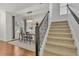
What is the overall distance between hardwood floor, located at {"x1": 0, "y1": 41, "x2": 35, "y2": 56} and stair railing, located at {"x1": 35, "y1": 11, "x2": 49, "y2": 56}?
6.1 inches

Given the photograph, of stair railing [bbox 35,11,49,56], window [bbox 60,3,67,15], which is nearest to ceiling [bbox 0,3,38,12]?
stair railing [bbox 35,11,49,56]

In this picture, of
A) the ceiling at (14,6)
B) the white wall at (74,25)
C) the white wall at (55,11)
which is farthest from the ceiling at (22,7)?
the white wall at (74,25)

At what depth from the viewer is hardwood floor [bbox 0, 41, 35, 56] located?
195 centimetres

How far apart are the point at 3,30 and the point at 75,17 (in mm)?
1118

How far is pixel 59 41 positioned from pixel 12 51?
0.75 metres

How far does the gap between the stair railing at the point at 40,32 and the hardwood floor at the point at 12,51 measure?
0.16 m

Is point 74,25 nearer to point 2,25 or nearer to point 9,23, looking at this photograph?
point 9,23

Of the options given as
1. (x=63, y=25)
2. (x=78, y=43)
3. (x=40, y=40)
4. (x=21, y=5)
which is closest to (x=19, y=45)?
(x=40, y=40)

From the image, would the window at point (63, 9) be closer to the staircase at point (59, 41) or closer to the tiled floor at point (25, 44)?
the staircase at point (59, 41)

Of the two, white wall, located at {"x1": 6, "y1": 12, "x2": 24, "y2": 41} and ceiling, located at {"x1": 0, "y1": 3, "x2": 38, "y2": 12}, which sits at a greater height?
ceiling, located at {"x1": 0, "y1": 3, "x2": 38, "y2": 12}

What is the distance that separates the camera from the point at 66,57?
6.44 ft

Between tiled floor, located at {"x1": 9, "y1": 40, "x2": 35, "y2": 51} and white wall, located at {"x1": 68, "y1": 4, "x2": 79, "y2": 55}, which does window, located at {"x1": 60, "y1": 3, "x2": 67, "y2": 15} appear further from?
tiled floor, located at {"x1": 9, "y1": 40, "x2": 35, "y2": 51}

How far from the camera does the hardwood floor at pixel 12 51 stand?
1951 mm

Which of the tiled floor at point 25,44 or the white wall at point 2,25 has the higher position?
the white wall at point 2,25
